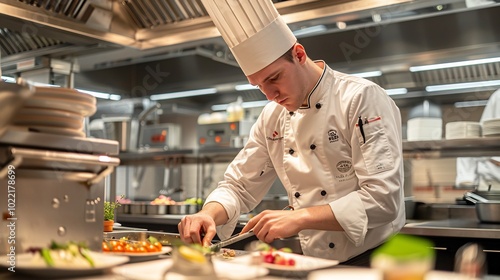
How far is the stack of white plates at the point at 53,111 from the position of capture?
1394 mm

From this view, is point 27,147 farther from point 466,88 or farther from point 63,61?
point 466,88

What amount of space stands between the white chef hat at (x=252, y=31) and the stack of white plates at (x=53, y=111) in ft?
2.64

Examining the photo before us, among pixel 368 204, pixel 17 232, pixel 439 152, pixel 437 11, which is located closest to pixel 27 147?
pixel 17 232

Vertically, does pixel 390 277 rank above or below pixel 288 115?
below

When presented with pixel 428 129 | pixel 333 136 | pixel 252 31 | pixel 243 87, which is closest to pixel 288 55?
pixel 252 31

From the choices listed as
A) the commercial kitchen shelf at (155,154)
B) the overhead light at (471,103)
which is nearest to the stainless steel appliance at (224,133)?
the commercial kitchen shelf at (155,154)

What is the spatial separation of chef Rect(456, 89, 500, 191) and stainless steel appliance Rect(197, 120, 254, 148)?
2.08m

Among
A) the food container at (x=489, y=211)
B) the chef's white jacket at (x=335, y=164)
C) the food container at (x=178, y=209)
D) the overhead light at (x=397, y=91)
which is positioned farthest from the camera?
the overhead light at (x=397, y=91)

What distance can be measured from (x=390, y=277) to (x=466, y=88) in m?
4.51

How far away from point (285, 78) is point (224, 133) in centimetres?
353

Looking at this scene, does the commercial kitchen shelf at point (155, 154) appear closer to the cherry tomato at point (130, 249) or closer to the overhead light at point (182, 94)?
the overhead light at point (182, 94)

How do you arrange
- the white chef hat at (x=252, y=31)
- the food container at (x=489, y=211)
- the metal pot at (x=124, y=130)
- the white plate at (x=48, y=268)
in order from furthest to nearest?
the metal pot at (x=124, y=130)
the food container at (x=489, y=211)
the white chef hat at (x=252, y=31)
the white plate at (x=48, y=268)

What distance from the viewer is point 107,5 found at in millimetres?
3150

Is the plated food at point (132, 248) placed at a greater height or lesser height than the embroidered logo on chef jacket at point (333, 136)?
lesser
